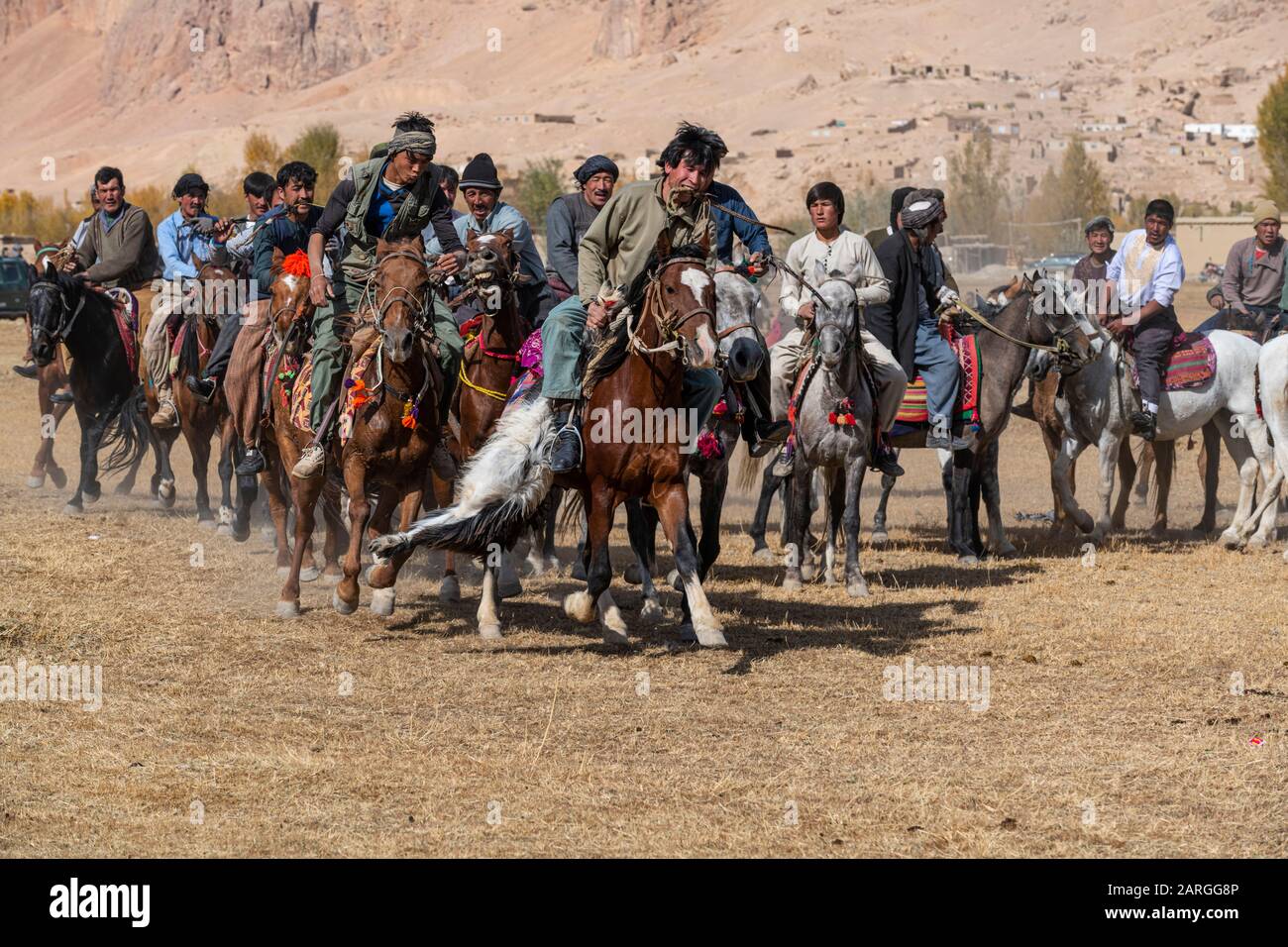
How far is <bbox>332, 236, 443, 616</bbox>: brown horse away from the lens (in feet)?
32.3

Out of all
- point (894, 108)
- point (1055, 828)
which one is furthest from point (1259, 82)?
point (1055, 828)

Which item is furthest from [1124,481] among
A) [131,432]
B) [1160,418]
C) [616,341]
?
[131,432]

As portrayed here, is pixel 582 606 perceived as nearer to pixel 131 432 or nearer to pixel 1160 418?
pixel 1160 418

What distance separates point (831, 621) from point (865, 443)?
1480 mm

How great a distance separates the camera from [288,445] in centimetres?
1098

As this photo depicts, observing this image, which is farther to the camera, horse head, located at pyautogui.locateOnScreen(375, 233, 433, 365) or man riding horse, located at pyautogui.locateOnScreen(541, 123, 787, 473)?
horse head, located at pyautogui.locateOnScreen(375, 233, 433, 365)

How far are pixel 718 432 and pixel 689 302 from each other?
1549 millimetres

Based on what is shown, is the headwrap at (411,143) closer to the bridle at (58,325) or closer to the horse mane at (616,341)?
the horse mane at (616,341)

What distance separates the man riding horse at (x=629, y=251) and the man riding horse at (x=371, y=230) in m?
1.19

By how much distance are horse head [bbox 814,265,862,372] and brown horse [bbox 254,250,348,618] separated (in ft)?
10.9

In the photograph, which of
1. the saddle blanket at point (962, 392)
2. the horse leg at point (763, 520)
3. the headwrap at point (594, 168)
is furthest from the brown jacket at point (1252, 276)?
the headwrap at point (594, 168)

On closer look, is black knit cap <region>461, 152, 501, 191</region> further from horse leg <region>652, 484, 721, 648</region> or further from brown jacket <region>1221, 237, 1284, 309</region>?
brown jacket <region>1221, 237, 1284, 309</region>

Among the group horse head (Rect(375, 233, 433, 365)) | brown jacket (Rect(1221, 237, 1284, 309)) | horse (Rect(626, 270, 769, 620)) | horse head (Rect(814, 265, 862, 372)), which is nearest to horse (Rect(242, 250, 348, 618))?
horse head (Rect(375, 233, 433, 365))

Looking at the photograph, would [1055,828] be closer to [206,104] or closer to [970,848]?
[970,848]
